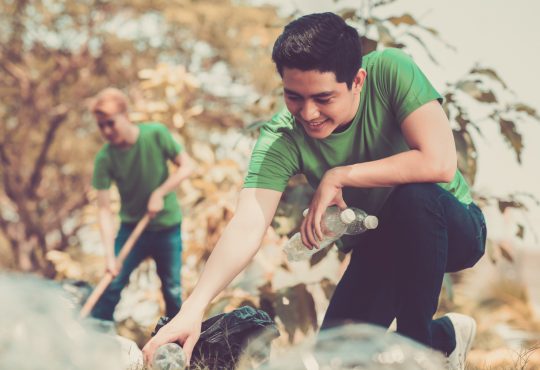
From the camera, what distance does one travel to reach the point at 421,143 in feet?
6.52

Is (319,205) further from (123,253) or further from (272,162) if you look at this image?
(123,253)

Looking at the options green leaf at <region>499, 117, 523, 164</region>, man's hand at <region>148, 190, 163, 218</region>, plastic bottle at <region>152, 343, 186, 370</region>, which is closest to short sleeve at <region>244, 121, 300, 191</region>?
plastic bottle at <region>152, 343, 186, 370</region>

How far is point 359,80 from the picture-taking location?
205 cm

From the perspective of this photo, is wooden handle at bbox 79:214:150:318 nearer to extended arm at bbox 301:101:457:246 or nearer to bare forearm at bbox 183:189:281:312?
bare forearm at bbox 183:189:281:312

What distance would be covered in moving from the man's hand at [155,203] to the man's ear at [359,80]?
2323mm

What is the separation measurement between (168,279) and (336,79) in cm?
265

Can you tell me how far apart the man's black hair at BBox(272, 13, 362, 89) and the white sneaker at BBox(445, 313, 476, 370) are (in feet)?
3.29

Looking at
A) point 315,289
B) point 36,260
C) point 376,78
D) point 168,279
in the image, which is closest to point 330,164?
point 376,78

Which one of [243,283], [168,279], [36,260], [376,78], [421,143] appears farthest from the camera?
[36,260]

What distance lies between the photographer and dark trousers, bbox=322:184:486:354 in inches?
80.6

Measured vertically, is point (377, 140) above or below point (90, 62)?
above

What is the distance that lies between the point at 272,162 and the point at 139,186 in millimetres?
2435

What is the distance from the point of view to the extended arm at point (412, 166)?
199 centimetres

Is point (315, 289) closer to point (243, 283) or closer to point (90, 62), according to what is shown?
point (243, 283)
